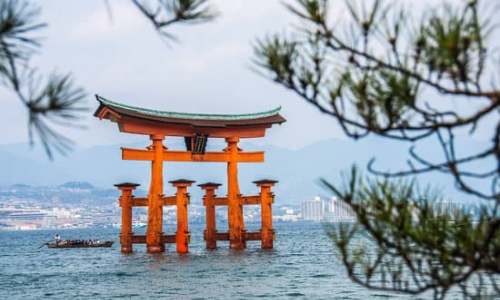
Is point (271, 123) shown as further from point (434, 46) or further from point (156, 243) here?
point (434, 46)

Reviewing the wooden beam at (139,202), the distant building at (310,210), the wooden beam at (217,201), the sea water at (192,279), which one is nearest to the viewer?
the sea water at (192,279)

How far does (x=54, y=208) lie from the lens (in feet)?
509

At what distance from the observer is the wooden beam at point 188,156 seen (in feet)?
72.1

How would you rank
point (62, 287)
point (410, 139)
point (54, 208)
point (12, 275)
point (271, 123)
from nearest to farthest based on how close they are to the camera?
point (410, 139) < point (62, 287) < point (12, 275) < point (271, 123) < point (54, 208)

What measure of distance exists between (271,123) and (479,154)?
2263 cm

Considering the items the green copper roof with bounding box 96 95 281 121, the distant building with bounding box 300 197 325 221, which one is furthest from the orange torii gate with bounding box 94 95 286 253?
the distant building with bounding box 300 197 325 221

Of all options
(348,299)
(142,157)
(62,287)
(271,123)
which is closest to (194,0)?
(348,299)

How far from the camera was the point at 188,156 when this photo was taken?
79.8 feet


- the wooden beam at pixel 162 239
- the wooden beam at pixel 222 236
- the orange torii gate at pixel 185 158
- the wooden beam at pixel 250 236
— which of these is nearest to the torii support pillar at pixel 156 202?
the orange torii gate at pixel 185 158

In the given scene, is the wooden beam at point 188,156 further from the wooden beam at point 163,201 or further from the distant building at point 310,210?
the distant building at point 310,210

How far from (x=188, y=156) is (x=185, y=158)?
0.14 metres

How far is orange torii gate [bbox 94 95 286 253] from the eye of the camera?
2281 cm

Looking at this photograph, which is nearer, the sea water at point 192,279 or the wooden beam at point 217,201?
the sea water at point 192,279

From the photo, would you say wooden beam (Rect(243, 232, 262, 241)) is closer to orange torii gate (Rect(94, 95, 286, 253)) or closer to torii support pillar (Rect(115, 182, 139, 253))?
orange torii gate (Rect(94, 95, 286, 253))
